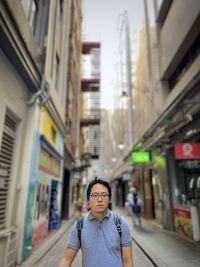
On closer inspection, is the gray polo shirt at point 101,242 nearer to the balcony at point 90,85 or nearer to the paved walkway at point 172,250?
the paved walkway at point 172,250

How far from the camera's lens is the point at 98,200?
2324 mm

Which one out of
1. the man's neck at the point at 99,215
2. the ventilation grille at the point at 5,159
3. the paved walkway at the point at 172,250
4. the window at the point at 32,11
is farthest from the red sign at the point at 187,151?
the man's neck at the point at 99,215

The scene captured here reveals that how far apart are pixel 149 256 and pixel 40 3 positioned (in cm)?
947

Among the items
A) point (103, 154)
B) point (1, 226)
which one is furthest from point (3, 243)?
point (103, 154)

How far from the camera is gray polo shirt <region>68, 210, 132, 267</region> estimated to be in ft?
7.18

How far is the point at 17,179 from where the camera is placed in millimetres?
6820

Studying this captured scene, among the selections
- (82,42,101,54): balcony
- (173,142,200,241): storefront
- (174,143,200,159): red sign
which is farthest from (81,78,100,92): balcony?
(174,143,200,159): red sign

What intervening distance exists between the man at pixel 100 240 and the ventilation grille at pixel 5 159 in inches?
167

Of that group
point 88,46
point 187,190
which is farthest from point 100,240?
point 88,46

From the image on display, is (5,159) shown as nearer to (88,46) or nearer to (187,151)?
(187,151)

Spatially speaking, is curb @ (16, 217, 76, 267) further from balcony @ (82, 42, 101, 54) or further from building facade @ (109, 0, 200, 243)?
balcony @ (82, 42, 101, 54)

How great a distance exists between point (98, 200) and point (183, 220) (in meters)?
9.03

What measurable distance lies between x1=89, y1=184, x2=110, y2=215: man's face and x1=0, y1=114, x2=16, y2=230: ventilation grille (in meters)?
4.33

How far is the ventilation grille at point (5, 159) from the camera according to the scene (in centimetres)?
607
